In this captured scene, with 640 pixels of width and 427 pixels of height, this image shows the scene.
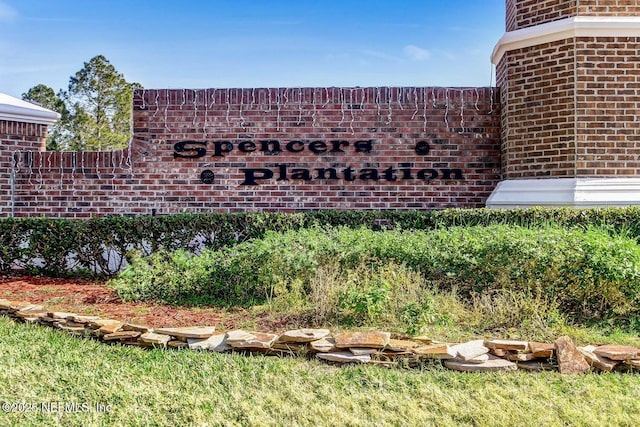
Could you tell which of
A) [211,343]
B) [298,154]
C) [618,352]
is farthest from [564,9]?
[211,343]

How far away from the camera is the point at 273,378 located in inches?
152

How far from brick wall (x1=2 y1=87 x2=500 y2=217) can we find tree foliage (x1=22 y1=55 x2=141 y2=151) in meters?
15.5

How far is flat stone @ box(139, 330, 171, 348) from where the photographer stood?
15.0 feet

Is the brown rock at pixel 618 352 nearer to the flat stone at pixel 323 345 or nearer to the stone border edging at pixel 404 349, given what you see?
the stone border edging at pixel 404 349

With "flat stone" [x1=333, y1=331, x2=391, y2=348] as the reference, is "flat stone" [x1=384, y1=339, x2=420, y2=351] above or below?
below

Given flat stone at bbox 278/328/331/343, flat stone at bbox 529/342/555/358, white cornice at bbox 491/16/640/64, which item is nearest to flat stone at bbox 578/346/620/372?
flat stone at bbox 529/342/555/358

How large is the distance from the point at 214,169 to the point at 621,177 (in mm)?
5547

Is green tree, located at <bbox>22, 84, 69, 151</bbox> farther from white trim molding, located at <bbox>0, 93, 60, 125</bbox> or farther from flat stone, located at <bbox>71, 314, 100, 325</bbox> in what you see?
flat stone, located at <bbox>71, 314, 100, 325</bbox>

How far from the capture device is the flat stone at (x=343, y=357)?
13.6 ft

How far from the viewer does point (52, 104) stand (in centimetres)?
2377

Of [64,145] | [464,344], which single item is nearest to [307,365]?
[464,344]

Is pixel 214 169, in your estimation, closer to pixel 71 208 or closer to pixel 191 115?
pixel 191 115

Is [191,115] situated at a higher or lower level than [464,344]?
higher

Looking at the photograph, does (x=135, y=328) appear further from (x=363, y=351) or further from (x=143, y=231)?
(x=143, y=231)
